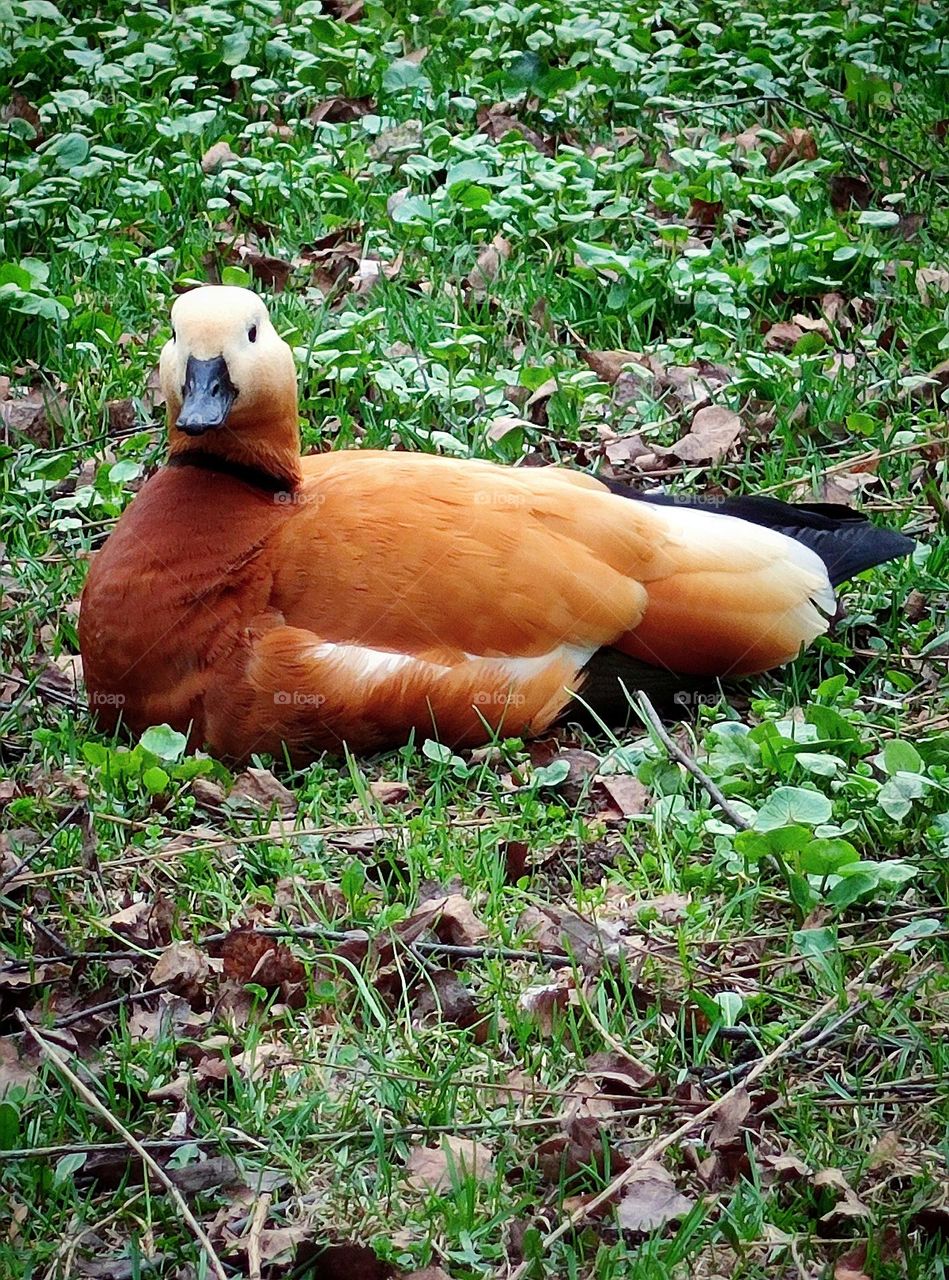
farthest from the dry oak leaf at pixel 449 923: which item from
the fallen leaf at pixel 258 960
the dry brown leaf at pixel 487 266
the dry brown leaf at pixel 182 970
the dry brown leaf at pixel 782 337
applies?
the dry brown leaf at pixel 487 266

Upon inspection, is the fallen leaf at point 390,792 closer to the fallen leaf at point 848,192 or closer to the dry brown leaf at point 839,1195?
the dry brown leaf at point 839,1195

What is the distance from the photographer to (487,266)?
6.04 meters

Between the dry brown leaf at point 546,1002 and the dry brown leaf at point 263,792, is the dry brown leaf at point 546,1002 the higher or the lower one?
the higher one

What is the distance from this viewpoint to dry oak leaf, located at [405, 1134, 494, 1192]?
265cm

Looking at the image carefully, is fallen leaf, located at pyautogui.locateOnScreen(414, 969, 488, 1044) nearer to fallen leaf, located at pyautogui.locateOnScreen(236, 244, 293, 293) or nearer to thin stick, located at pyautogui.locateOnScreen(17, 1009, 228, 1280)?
thin stick, located at pyautogui.locateOnScreen(17, 1009, 228, 1280)

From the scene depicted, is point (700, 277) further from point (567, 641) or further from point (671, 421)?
point (567, 641)

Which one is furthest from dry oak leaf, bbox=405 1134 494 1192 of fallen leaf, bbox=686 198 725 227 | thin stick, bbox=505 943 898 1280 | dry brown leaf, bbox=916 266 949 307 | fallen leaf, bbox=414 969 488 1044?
fallen leaf, bbox=686 198 725 227

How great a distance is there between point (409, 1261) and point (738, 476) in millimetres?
3064

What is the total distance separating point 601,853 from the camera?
3598 millimetres

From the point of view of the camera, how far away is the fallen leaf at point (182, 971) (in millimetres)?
3162

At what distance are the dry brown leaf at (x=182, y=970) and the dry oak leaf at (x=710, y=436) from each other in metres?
2.56

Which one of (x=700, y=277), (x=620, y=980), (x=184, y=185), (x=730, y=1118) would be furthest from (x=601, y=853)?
(x=184, y=185)

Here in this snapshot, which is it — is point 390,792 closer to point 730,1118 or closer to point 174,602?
point 174,602

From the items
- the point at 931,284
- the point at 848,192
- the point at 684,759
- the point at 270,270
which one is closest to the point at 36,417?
the point at 270,270
